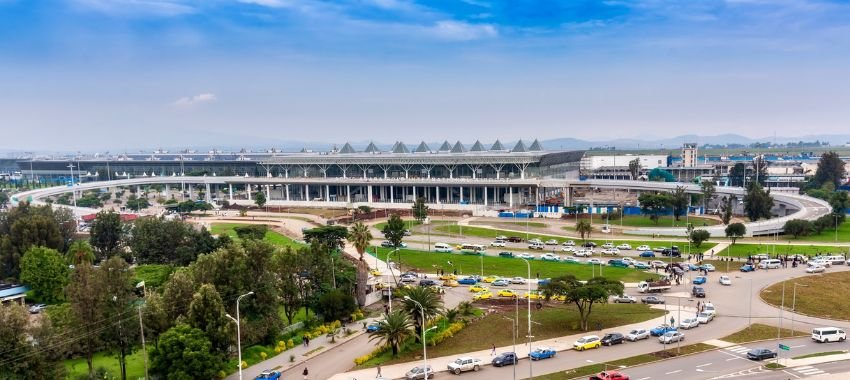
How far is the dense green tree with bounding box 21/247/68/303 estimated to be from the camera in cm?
6069

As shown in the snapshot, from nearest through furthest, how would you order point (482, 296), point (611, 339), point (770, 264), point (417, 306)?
point (611, 339), point (417, 306), point (482, 296), point (770, 264)

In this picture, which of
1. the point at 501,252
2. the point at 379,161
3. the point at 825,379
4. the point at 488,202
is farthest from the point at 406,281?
the point at 379,161

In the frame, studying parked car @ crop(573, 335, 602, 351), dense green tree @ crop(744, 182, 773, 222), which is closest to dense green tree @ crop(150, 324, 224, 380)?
parked car @ crop(573, 335, 602, 351)

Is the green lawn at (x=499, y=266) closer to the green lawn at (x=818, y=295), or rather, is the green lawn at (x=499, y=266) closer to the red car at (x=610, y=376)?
the green lawn at (x=818, y=295)

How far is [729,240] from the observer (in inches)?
3344

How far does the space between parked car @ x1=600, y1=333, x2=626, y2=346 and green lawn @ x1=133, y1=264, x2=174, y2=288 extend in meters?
44.1

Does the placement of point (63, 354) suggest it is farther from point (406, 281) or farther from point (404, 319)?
point (406, 281)

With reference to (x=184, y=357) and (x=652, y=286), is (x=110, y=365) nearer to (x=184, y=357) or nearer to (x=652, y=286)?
(x=184, y=357)

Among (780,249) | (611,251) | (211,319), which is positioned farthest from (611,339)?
(780,249)

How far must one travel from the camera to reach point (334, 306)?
170 ft

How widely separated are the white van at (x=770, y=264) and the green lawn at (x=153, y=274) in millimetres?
65245

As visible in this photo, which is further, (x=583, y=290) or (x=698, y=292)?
(x=698, y=292)

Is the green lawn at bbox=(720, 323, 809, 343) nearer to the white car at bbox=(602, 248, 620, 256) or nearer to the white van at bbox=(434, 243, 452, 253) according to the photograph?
the white car at bbox=(602, 248, 620, 256)

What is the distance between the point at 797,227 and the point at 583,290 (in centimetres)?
5535
